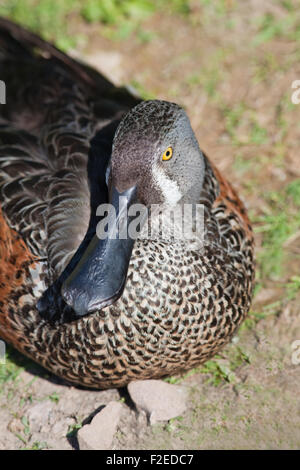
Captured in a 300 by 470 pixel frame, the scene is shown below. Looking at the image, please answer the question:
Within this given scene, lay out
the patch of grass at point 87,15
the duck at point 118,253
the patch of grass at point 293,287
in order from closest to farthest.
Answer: the duck at point 118,253
the patch of grass at point 293,287
the patch of grass at point 87,15

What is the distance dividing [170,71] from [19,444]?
3.05 meters

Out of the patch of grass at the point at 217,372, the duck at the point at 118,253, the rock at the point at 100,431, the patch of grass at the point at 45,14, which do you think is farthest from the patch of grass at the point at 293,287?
the patch of grass at the point at 45,14

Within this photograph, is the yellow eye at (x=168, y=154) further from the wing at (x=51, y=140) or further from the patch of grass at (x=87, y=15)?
the patch of grass at (x=87, y=15)

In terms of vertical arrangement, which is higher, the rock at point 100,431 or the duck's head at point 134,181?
the duck's head at point 134,181

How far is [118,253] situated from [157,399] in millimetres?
819

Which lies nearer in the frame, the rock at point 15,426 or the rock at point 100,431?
the rock at point 100,431

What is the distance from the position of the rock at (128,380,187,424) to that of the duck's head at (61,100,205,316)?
671 millimetres

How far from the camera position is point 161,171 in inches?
121

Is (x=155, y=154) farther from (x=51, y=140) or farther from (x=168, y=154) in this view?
(x=51, y=140)

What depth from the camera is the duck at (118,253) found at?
2963 millimetres

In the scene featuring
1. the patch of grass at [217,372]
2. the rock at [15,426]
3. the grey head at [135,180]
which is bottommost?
the rock at [15,426]
